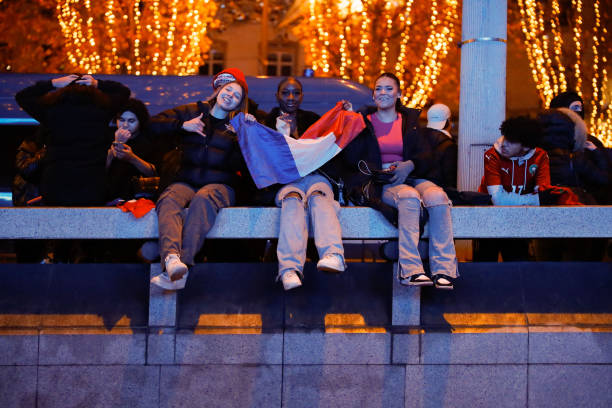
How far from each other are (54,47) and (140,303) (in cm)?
1476

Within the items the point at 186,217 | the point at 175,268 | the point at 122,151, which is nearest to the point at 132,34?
the point at 122,151

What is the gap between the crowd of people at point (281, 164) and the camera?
233 inches

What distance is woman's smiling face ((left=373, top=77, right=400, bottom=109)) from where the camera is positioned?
21.9 ft

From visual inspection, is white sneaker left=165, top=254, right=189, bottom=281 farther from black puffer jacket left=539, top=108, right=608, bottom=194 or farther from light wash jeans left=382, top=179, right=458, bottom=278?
black puffer jacket left=539, top=108, right=608, bottom=194

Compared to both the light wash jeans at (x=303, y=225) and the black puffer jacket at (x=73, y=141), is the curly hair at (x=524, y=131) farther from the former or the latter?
the black puffer jacket at (x=73, y=141)

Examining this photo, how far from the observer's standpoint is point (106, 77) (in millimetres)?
11250

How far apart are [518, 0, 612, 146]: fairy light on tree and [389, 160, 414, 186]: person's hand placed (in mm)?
11750

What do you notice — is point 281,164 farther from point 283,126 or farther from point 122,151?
point 122,151

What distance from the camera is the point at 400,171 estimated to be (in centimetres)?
639

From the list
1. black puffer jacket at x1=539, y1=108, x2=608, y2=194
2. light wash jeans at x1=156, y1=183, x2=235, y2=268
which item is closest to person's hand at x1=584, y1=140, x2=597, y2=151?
black puffer jacket at x1=539, y1=108, x2=608, y2=194

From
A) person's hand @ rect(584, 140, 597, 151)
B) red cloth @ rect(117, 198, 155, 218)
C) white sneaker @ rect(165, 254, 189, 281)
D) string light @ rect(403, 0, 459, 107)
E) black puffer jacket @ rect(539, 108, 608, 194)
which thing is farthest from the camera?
string light @ rect(403, 0, 459, 107)

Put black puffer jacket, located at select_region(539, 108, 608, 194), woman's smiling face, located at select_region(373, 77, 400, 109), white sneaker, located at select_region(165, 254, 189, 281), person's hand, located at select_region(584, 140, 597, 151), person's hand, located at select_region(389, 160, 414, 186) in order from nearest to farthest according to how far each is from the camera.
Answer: white sneaker, located at select_region(165, 254, 189, 281) → person's hand, located at select_region(389, 160, 414, 186) → woman's smiling face, located at select_region(373, 77, 400, 109) → black puffer jacket, located at select_region(539, 108, 608, 194) → person's hand, located at select_region(584, 140, 597, 151)

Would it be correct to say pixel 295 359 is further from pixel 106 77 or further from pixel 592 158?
pixel 106 77

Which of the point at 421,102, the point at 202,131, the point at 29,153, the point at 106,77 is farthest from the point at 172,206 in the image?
the point at 421,102
